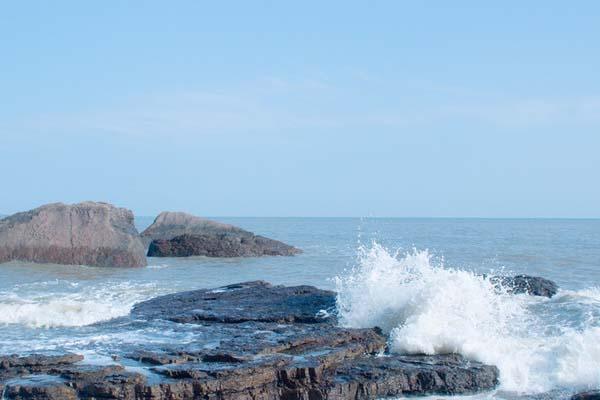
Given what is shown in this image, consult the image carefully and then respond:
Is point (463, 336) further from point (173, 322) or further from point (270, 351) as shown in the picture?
point (173, 322)

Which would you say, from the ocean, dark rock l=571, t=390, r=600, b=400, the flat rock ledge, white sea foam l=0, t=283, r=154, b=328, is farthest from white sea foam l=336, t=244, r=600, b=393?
white sea foam l=0, t=283, r=154, b=328

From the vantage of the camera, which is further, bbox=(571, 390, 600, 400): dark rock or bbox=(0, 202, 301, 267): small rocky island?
bbox=(0, 202, 301, 267): small rocky island

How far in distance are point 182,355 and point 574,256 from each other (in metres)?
28.2

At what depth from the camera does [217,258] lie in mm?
32875

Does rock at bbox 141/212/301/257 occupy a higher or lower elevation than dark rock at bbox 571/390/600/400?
higher

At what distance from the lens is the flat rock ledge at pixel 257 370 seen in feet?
27.4

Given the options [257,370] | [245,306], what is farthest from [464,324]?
[245,306]

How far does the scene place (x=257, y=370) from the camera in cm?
898

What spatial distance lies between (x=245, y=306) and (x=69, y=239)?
48.1 ft

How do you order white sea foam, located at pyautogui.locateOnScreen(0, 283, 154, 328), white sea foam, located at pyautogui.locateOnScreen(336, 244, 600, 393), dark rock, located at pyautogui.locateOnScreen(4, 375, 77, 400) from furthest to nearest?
white sea foam, located at pyautogui.locateOnScreen(0, 283, 154, 328)
white sea foam, located at pyautogui.locateOnScreen(336, 244, 600, 393)
dark rock, located at pyautogui.locateOnScreen(4, 375, 77, 400)

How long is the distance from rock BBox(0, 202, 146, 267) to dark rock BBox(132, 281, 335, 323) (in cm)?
1101

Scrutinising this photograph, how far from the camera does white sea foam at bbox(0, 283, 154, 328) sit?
14906 millimetres

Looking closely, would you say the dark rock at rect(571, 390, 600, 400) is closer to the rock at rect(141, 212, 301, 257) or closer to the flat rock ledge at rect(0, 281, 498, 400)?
the flat rock ledge at rect(0, 281, 498, 400)

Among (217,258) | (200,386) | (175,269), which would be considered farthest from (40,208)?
(200,386)
